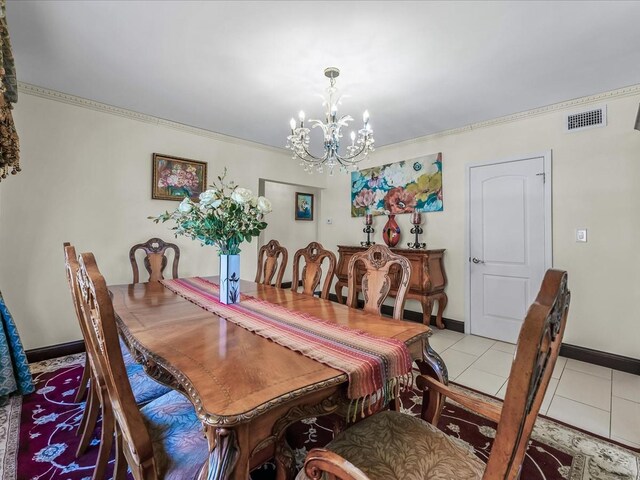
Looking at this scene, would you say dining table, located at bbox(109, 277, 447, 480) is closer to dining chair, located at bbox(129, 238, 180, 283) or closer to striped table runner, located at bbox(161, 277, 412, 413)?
striped table runner, located at bbox(161, 277, 412, 413)

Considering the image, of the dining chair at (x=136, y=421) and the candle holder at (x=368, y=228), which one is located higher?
the candle holder at (x=368, y=228)

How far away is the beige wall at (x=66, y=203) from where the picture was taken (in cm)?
265

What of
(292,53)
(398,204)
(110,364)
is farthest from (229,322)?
(398,204)

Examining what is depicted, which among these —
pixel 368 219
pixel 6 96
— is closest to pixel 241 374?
pixel 6 96

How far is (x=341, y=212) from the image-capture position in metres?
4.96

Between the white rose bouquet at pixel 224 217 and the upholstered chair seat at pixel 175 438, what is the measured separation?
827 mm

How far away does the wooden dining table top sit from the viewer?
2.63 feet

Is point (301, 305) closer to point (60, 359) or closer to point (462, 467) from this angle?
point (462, 467)

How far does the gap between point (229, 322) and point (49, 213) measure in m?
2.54

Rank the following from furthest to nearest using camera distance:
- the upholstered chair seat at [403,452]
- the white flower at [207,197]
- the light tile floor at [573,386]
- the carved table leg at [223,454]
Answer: the light tile floor at [573,386], the white flower at [207,197], the upholstered chair seat at [403,452], the carved table leg at [223,454]

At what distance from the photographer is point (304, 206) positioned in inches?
229

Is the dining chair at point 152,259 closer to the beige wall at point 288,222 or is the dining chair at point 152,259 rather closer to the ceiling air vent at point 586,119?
the beige wall at point 288,222

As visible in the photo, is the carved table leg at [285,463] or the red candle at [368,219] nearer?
the carved table leg at [285,463]

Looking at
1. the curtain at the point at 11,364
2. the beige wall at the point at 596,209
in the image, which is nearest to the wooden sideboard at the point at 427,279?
the beige wall at the point at 596,209
